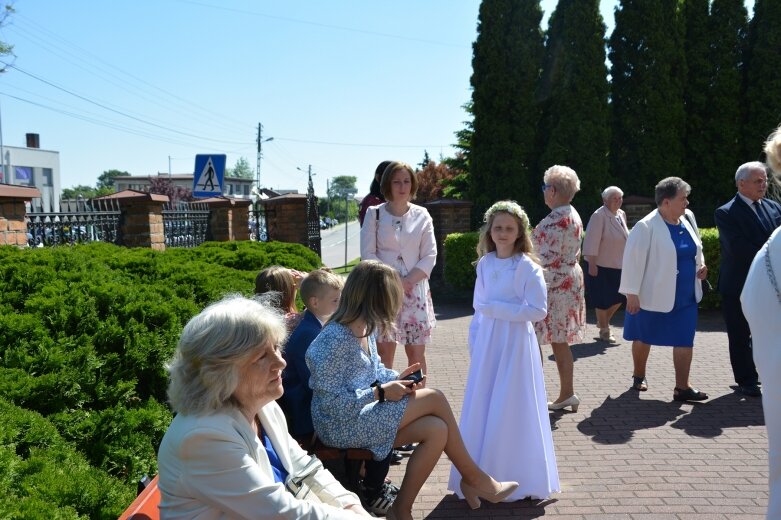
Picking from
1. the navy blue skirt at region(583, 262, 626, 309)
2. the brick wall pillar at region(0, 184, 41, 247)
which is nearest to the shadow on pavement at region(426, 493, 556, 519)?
the brick wall pillar at region(0, 184, 41, 247)

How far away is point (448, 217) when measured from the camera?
15898 mm

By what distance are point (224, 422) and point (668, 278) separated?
203 inches

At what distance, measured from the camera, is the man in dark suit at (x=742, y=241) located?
648cm

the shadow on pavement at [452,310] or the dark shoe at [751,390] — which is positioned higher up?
the dark shoe at [751,390]

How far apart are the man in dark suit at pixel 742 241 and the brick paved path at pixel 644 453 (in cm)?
33

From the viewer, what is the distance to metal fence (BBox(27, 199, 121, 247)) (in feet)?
24.9

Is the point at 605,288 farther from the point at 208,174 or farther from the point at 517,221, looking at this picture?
the point at 208,174

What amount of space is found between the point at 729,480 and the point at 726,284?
2681mm

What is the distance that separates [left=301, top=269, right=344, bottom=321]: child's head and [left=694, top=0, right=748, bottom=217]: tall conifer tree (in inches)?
606

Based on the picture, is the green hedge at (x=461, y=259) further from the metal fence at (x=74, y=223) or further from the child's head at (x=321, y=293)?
the child's head at (x=321, y=293)

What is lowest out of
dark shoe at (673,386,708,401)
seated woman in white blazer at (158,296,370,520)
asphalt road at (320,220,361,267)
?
asphalt road at (320,220,361,267)

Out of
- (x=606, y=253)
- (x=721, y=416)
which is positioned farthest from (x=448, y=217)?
(x=721, y=416)

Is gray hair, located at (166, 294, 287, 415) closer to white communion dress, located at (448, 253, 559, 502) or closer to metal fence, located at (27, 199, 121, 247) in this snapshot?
white communion dress, located at (448, 253, 559, 502)

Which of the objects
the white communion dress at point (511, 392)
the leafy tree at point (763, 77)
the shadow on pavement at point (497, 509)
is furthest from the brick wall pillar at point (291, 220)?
the shadow on pavement at point (497, 509)
